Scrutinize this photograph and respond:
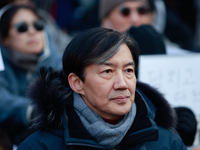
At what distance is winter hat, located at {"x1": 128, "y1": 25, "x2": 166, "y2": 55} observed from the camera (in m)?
2.95

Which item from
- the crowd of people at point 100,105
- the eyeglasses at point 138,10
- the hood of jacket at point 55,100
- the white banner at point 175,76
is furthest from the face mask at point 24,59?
the hood of jacket at point 55,100

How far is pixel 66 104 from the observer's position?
2.06 m

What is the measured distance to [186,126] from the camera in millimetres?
2639

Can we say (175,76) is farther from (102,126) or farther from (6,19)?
(6,19)

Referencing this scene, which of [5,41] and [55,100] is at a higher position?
[55,100]

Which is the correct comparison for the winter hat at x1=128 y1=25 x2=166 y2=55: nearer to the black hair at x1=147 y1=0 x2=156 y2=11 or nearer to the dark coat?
the dark coat

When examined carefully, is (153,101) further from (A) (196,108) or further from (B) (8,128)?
(B) (8,128)

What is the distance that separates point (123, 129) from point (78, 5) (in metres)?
5.35

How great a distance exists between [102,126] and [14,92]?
2.15m

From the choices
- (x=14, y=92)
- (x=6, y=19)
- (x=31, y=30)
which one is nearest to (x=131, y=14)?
(x=31, y=30)

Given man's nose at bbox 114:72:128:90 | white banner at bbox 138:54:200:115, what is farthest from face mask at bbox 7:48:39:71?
man's nose at bbox 114:72:128:90

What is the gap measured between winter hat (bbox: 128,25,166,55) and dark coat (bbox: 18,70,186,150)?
0.81 meters

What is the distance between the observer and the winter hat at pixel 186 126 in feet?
8.62

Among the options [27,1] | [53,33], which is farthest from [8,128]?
[53,33]
